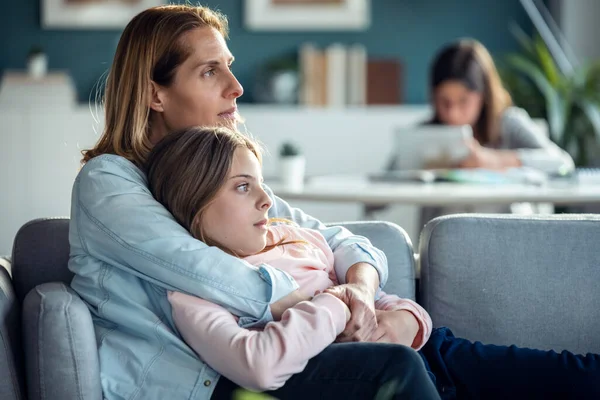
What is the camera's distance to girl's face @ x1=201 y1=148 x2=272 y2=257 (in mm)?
→ 1742

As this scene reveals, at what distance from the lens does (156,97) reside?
198 centimetres

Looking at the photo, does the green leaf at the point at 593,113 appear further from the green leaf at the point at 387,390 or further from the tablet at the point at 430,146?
the green leaf at the point at 387,390

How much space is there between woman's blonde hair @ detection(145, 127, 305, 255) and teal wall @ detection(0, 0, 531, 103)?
403 centimetres

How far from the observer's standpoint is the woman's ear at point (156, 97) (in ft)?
6.45

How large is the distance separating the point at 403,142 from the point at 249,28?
2.67 meters

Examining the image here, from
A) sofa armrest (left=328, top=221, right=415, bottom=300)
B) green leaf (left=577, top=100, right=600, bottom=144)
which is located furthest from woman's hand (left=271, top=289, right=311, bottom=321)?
green leaf (left=577, top=100, right=600, bottom=144)

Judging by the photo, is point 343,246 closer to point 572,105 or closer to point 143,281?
point 143,281

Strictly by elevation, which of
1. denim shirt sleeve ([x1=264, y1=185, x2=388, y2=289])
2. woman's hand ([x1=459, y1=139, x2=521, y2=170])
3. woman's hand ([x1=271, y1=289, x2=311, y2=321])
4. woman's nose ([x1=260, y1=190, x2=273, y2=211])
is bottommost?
woman's hand ([x1=459, y1=139, x2=521, y2=170])

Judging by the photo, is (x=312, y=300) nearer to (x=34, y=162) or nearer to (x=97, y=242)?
(x=97, y=242)

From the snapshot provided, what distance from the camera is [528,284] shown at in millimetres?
2061

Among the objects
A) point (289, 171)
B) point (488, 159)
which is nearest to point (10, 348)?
point (289, 171)

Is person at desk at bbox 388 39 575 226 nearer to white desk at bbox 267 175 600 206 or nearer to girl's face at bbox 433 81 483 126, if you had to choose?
girl's face at bbox 433 81 483 126

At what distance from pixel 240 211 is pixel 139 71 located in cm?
42

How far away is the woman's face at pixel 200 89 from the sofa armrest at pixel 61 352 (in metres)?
0.51
